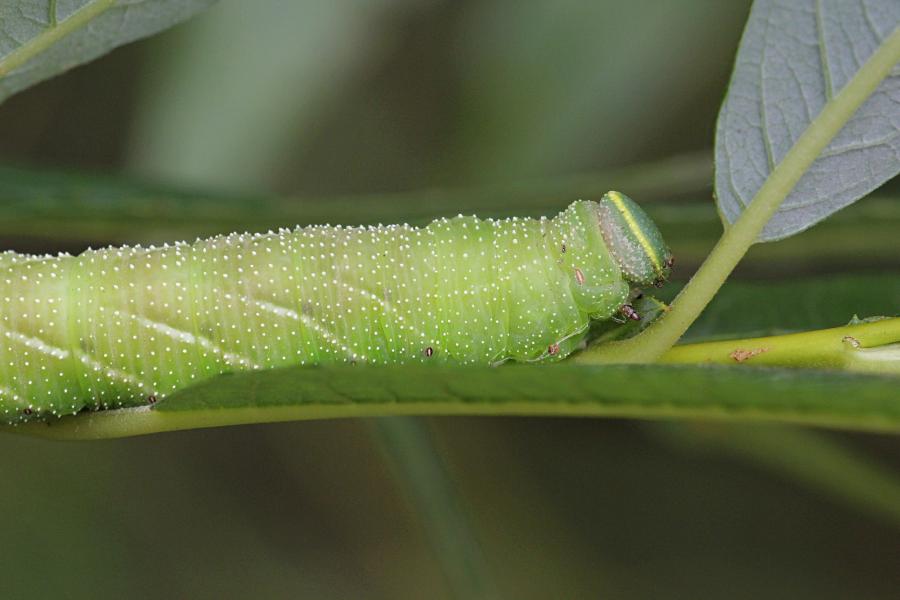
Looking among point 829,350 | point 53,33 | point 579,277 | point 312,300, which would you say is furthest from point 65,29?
point 829,350

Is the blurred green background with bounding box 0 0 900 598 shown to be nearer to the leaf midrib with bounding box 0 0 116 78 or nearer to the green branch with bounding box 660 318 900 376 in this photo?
the leaf midrib with bounding box 0 0 116 78

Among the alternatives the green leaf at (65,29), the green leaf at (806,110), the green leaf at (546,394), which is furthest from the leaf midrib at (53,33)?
the green leaf at (806,110)

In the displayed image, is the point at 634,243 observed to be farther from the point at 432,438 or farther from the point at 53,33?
the point at 432,438

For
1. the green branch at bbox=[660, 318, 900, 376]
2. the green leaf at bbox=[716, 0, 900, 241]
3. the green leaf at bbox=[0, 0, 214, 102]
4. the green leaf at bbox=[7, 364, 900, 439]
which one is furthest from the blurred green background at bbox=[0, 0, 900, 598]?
the green leaf at bbox=[7, 364, 900, 439]

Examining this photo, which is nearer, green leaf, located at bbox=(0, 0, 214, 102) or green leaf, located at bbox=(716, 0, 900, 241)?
green leaf, located at bbox=(716, 0, 900, 241)

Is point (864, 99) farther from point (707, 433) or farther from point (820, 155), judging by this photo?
point (707, 433)

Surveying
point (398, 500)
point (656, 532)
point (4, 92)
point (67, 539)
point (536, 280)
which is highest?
point (4, 92)

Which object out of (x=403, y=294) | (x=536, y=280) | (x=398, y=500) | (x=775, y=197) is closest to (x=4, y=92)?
(x=403, y=294)
